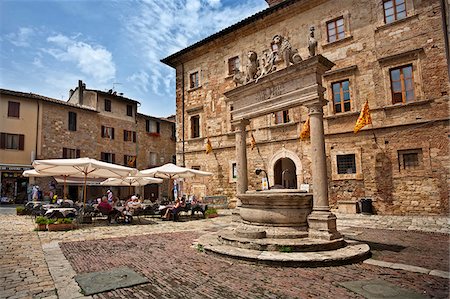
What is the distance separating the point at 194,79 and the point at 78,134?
473 inches

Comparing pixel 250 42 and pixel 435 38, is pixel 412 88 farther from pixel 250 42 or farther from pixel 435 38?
pixel 250 42

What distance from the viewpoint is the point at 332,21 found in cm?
1502

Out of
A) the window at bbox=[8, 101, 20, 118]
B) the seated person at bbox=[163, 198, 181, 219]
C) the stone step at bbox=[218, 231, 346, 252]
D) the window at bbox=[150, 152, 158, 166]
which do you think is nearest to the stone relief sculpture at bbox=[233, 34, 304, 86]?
the stone step at bbox=[218, 231, 346, 252]

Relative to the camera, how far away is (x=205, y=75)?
802 inches

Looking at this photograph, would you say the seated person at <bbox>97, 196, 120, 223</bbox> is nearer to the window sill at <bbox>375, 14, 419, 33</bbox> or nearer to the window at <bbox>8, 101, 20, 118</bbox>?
the window sill at <bbox>375, 14, 419, 33</bbox>

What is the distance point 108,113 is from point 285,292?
2757cm

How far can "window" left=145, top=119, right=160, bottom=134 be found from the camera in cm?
3143

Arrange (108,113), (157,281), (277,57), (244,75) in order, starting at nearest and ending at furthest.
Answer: (157,281) < (277,57) < (244,75) < (108,113)

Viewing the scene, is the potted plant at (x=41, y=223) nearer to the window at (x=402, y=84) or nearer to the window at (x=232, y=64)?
the window at (x=232, y=64)

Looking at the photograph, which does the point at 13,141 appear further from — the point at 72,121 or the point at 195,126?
the point at 195,126

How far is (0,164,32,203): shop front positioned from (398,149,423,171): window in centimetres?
2467

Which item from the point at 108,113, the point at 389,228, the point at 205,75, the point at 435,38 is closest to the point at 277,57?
the point at 389,228

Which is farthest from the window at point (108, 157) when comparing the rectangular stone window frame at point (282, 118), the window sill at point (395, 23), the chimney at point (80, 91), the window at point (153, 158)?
the window sill at point (395, 23)

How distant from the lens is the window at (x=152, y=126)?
31.4 meters
